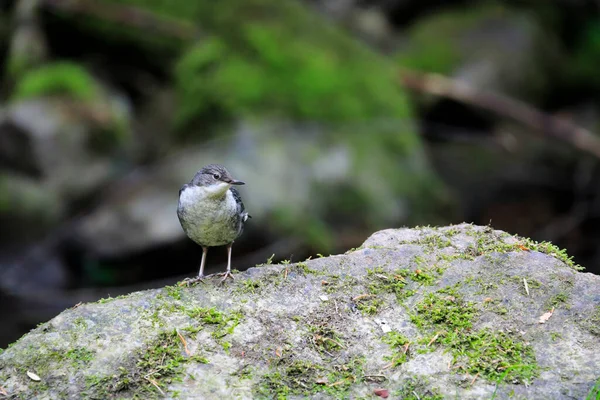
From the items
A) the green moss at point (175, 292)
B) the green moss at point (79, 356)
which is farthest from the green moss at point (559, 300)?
the green moss at point (79, 356)

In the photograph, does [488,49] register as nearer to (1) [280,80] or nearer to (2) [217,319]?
(1) [280,80]

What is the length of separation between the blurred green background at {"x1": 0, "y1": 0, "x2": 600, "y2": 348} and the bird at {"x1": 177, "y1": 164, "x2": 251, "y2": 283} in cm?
314

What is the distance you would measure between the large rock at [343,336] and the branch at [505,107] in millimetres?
7294

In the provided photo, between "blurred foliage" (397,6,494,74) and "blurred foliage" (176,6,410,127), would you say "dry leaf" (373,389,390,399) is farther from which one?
"blurred foliage" (397,6,494,74)

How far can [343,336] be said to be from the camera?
3.41m

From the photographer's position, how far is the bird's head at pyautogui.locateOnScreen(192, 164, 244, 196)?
4418mm

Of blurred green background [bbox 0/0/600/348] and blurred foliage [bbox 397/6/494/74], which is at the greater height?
blurred foliage [bbox 397/6/494/74]

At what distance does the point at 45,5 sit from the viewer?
977cm

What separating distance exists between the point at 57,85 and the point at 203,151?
2.22 meters

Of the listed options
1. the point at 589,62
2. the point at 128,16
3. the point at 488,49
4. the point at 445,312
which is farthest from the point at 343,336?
the point at 589,62

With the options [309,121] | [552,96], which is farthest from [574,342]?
[552,96]

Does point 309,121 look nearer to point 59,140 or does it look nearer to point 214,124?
point 214,124

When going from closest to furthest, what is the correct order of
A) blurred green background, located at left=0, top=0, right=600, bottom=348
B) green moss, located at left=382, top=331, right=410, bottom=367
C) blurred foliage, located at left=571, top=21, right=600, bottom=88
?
green moss, located at left=382, top=331, right=410, bottom=367
blurred green background, located at left=0, top=0, right=600, bottom=348
blurred foliage, located at left=571, top=21, right=600, bottom=88

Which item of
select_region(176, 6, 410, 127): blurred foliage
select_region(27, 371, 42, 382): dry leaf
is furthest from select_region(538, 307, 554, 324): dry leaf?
select_region(176, 6, 410, 127): blurred foliage
